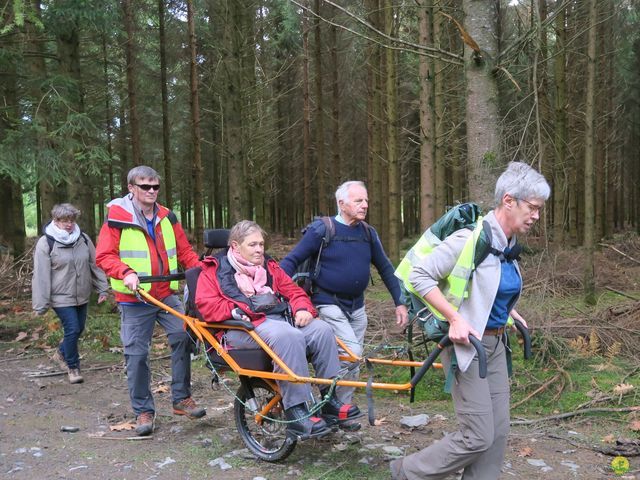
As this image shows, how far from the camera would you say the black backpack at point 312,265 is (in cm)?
505

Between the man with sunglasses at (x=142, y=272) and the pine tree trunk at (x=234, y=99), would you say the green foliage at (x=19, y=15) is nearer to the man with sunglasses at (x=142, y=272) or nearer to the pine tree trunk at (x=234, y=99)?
the man with sunglasses at (x=142, y=272)

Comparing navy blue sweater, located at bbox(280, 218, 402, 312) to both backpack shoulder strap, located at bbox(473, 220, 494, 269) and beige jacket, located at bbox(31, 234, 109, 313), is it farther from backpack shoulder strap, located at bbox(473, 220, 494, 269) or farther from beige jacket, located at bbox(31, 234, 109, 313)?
beige jacket, located at bbox(31, 234, 109, 313)

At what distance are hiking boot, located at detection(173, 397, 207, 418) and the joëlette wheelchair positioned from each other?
69cm

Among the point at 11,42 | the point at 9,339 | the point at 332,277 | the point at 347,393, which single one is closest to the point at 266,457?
the point at 347,393

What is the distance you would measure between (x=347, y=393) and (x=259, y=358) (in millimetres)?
955

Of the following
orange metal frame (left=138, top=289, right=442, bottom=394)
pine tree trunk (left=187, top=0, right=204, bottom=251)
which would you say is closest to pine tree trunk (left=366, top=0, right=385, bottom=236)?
pine tree trunk (left=187, top=0, right=204, bottom=251)

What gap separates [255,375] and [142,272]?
1707 millimetres

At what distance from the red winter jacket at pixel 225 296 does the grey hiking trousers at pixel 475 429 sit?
1.60 m

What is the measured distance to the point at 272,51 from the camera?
76.1 ft

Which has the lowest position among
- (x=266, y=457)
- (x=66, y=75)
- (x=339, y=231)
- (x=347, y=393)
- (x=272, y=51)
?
(x=266, y=457)

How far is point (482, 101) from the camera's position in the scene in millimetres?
5480

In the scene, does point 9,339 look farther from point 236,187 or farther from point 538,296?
point 538,296

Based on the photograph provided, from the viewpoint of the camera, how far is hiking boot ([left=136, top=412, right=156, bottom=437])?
5355 millimetres

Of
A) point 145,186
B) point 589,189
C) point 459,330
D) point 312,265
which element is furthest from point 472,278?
point 589,189
